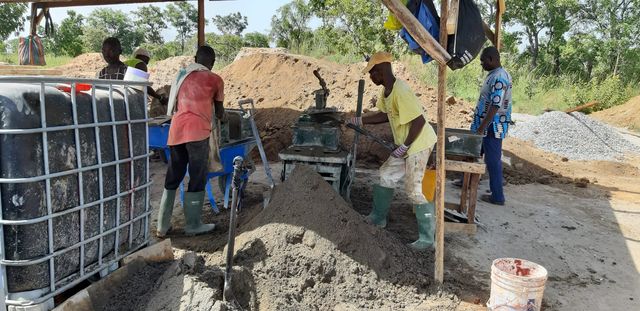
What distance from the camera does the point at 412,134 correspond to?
402cm

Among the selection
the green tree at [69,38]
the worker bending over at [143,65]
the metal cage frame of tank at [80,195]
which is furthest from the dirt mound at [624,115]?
the green tree at [69,38]

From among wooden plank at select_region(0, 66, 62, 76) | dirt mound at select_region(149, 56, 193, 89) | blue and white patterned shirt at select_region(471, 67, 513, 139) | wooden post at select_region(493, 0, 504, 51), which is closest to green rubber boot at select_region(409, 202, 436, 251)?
blue and white patterned shirt at select_region(471, 67, 513, 139)

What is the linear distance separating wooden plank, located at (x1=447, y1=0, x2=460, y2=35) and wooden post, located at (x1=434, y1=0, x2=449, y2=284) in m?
0.04

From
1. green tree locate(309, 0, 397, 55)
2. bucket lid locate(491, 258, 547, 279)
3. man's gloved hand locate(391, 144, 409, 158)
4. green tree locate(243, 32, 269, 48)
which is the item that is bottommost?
bucket lid locate(491, 258, 547, 279)

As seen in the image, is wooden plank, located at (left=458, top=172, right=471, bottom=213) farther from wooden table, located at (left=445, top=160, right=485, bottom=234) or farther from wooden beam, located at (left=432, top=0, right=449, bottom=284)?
wooden beam, located at (left=432, top=0, right=449, bottom=284)

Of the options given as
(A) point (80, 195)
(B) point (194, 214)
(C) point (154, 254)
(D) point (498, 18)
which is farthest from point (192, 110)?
(D) point (498, 18)

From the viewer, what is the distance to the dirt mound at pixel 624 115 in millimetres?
15197

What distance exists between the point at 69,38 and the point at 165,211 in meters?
36.1

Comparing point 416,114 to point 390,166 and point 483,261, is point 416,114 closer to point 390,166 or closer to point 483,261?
point 390,166

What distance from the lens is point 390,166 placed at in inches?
169

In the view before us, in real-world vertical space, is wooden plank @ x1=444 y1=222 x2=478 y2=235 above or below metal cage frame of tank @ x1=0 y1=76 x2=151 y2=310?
below

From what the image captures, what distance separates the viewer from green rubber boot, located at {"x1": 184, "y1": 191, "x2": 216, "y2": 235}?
13.6ft

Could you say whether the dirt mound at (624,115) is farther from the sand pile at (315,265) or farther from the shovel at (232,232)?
the shovel at (232,232)

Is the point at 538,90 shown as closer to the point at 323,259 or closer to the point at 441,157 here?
the point at 441,157
